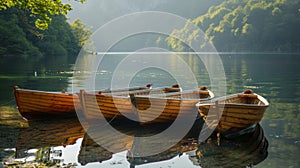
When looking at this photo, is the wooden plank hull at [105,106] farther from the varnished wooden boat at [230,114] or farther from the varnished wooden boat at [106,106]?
the varnished wooden boat at [230,114]

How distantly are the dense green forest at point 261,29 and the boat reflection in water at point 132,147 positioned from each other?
128m

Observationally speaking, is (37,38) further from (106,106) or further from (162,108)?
(162,108)

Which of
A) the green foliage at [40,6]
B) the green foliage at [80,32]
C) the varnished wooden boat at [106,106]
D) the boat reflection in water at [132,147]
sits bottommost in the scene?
the boat reflection in water at [132,147]

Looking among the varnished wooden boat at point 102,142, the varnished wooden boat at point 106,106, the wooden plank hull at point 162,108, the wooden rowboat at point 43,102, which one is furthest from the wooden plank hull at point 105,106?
the wooden rowboat at point 43,102

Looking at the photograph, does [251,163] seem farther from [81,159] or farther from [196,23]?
[196,23]

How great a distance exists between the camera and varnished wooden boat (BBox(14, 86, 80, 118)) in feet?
53.4

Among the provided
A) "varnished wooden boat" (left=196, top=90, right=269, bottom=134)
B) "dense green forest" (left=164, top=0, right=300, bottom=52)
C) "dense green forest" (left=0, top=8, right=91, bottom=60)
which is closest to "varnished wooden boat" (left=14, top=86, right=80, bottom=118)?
"varnished wooden boat" (left=196, top=90, right=269, bottom=134)

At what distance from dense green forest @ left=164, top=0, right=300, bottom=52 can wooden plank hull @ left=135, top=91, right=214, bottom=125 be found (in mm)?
126071

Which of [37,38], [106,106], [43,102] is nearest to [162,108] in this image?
[106,106]

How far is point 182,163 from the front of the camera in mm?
10914

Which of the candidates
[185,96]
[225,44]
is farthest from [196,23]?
[185,96]

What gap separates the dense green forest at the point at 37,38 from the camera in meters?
77.5

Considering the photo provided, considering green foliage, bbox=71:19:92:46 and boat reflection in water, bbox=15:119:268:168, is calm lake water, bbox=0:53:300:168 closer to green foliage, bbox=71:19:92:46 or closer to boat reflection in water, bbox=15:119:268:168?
boat reflection in water, bbox=15:119:268:168

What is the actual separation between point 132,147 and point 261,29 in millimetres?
140625
